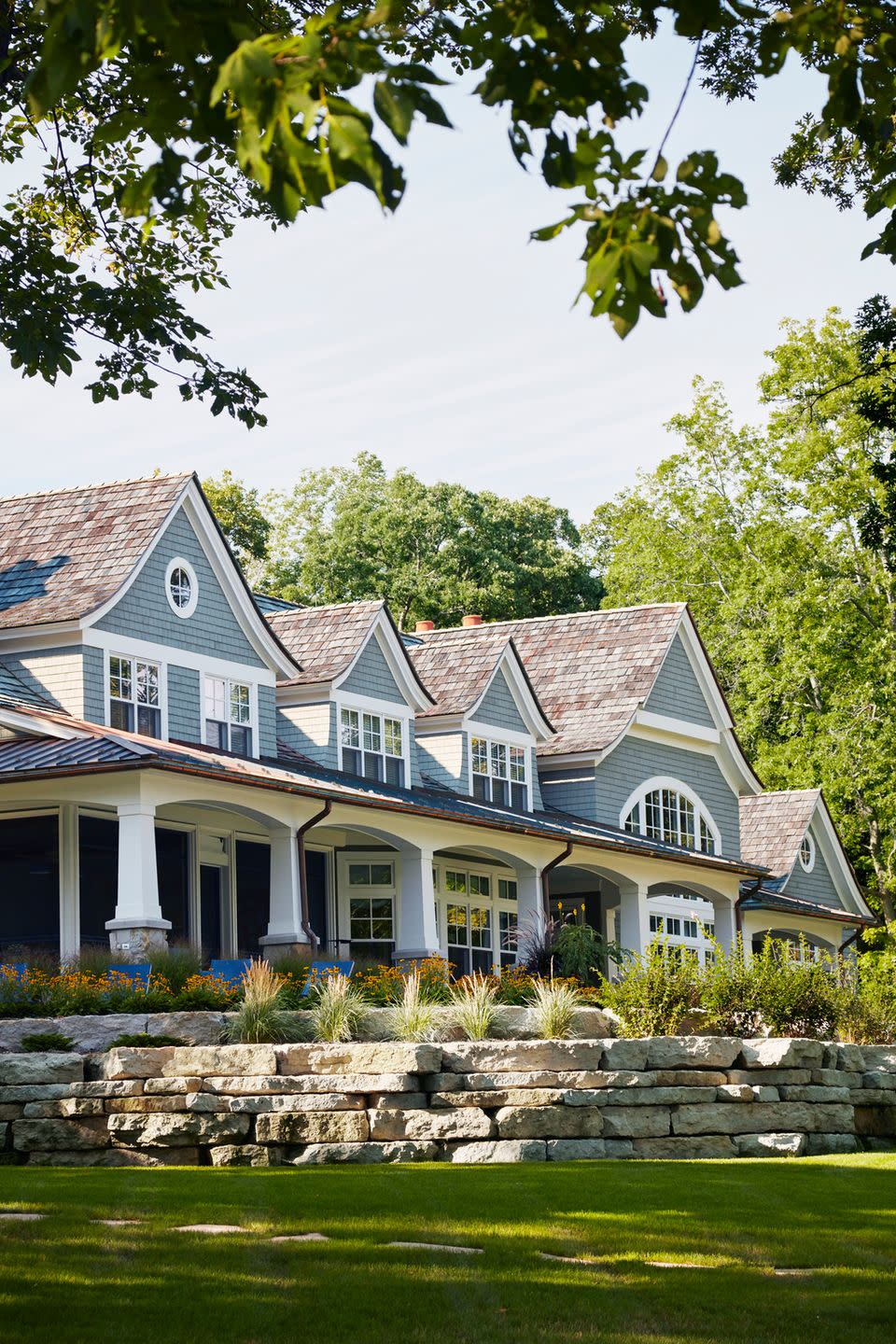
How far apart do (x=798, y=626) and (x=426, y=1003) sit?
25620mm

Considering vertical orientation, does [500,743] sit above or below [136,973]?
above

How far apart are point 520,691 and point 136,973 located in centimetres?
1422

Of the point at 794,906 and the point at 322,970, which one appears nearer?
the point at 322,970

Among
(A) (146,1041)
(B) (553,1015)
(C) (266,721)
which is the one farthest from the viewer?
(C) (266,721)

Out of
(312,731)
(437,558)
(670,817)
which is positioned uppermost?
(437,558)

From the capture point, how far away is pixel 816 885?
4097 cm

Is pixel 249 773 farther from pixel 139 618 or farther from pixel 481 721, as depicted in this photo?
pixel 481 721

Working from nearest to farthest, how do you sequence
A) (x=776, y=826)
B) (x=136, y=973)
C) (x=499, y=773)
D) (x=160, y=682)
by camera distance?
(x=136, y=973) < (x=160, y=682) < (x=499, y=773) < (x=776, y=826)

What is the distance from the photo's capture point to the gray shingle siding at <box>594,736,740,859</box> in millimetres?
32781

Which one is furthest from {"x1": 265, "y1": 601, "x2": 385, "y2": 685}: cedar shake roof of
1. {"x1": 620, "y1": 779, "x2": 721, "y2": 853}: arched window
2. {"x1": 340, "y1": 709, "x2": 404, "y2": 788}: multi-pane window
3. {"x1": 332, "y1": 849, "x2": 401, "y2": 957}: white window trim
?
{"x1": 620, "y1": 779, "x2": 721, "y2": 853}: arched window

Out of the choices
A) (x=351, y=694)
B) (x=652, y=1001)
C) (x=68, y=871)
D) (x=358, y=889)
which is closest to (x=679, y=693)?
(x=351, y=694)

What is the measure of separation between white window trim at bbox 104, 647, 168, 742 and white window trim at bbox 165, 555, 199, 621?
920 mm

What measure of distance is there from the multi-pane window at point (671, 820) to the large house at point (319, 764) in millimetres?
68

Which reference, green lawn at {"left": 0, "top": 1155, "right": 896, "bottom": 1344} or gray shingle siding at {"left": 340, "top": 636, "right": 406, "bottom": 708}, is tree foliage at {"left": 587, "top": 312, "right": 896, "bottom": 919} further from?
green lawn at {"left": 0, "top": 1155, "right": 896, "bottom": 1344}
